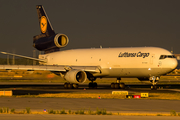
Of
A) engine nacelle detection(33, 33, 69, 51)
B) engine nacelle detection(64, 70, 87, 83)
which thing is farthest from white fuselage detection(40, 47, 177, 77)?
engine nacelle detection(33, 33, 69, 51)

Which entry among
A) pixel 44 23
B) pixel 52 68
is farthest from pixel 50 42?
pixel 52 68

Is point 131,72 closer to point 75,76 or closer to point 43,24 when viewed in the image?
point 75,76

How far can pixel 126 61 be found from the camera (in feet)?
133

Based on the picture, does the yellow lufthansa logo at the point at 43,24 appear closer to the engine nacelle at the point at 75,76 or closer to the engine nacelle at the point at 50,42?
the engine nacelle at the point at 50,42

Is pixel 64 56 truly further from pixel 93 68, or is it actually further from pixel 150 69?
pixel 150 69

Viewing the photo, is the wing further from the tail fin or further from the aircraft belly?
the tail fin

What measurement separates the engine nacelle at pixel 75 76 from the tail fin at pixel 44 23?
11.8m

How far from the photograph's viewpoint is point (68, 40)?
49.0 m

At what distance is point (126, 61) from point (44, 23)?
676 inches

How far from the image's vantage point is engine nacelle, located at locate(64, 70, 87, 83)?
39781 mm

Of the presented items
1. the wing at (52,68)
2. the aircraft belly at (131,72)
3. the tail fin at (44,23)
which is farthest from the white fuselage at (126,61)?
the tail fin at (44,23)

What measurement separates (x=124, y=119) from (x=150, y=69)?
79.8 feet

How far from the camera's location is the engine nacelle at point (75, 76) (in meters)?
39.8

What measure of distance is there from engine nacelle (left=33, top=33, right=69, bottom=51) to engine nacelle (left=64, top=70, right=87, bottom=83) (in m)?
8.74
